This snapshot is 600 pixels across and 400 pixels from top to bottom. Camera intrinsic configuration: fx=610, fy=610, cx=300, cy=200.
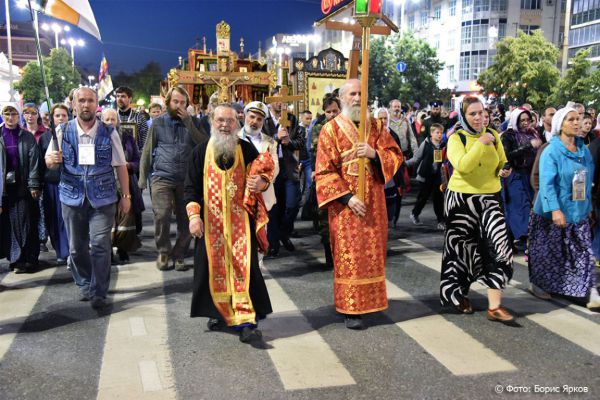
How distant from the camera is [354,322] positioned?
5.21 metres

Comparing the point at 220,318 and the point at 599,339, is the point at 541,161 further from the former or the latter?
the point at 220,318

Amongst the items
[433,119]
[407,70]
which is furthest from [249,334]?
[407,70]

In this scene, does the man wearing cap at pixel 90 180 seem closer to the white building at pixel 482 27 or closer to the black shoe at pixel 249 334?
the black shoe at pixel 249 334

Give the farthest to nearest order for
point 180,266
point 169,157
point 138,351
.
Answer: point 180,266 → point 169,157 → point 138,351

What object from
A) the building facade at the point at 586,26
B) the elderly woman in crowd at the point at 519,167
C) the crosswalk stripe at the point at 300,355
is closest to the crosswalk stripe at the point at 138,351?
the crosswalk stripe at the point at 300,355

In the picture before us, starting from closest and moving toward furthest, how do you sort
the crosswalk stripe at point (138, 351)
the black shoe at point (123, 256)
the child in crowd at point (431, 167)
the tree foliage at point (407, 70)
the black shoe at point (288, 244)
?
the crosswalk stripe at point (138, 351), the black shoe at point (123, 256), the black shoe at point (288, 244), the child in crowd at point (431, 167), the tree foliage at point (407, 70)

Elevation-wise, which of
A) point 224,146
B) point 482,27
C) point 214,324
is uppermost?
point 482,27

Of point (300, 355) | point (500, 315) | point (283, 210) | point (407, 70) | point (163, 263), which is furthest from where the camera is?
point (407, 70)

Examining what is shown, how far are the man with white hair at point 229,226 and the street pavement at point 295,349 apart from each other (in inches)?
11.0

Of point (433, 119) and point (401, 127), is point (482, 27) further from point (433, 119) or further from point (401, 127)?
point (401, 127)

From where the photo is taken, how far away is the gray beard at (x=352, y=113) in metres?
5.20

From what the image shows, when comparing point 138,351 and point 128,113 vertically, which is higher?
point 128,113

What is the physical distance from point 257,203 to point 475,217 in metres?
1.98

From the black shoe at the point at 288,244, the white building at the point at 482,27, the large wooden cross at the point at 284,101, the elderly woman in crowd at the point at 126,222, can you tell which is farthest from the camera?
the white building at the point at 482,27
